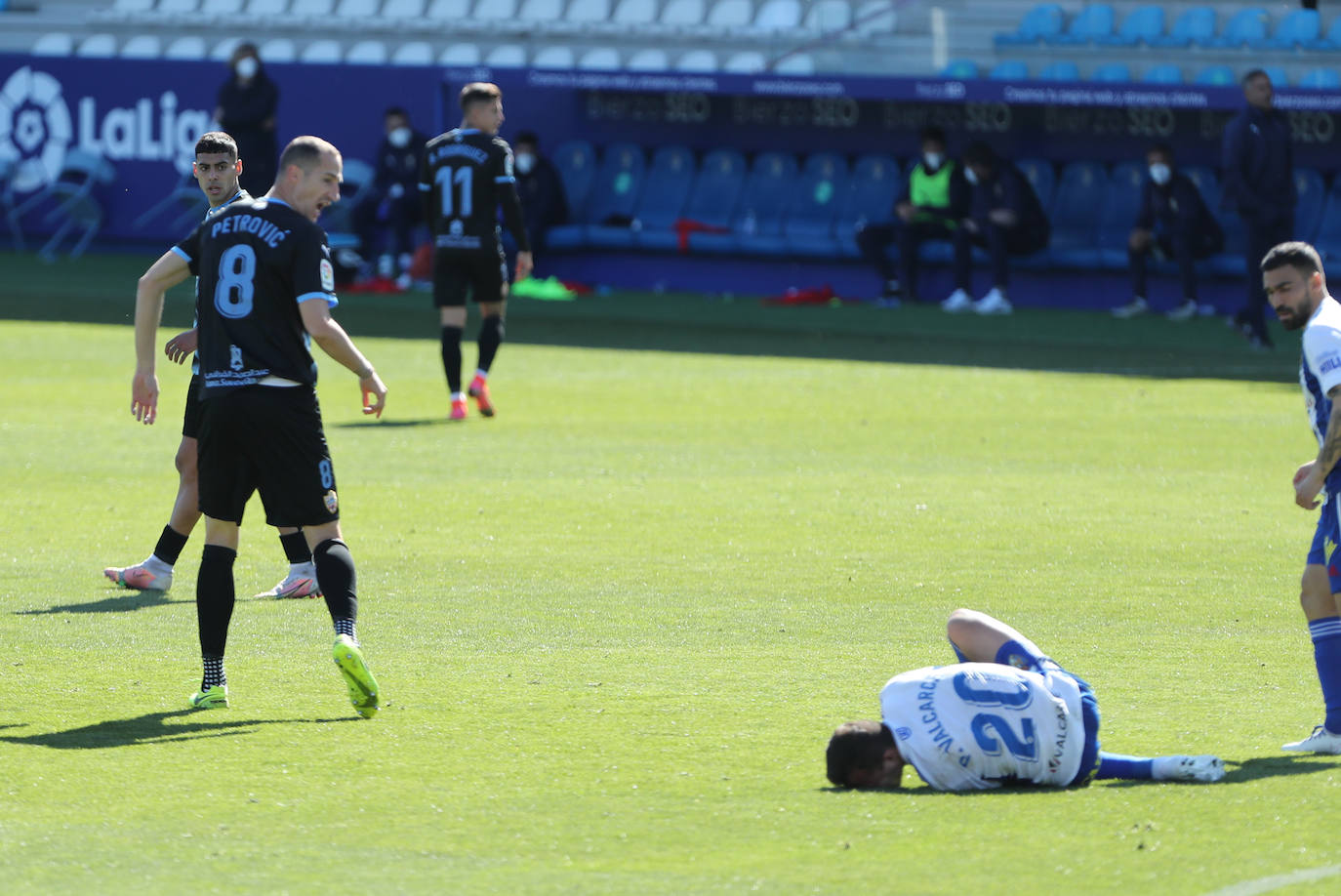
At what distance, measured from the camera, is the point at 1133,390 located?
1571 centimetres

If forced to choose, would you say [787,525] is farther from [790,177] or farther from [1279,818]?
Answer: [790,177]

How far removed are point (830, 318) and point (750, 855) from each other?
16878mm

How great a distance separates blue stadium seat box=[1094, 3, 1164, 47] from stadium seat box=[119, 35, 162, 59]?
525 inches

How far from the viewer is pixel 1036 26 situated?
79.3 ft

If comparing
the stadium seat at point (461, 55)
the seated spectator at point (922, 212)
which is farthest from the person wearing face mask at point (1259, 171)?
the stadium seat at point (461, 55)

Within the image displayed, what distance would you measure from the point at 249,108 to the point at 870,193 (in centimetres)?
757

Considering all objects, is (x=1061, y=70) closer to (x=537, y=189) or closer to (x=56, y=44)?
(x=537, y=189)

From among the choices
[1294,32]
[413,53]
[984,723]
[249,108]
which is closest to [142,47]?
[413,53]

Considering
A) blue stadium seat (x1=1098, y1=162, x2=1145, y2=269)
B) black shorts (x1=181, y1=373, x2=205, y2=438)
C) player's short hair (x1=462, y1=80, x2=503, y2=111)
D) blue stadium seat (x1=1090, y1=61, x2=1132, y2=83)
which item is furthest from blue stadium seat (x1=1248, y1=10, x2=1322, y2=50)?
black shorts (x1=181, y1=373, x2=205, y2=438)

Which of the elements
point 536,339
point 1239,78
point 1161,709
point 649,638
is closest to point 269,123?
point 536,339

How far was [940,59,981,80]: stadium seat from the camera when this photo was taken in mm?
23228

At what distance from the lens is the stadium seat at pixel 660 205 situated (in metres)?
24.6

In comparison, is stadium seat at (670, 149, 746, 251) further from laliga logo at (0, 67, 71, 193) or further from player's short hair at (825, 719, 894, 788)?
player's short hair at (825, 719, 894, 788)

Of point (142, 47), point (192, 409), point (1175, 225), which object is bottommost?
point (1175, 225)
